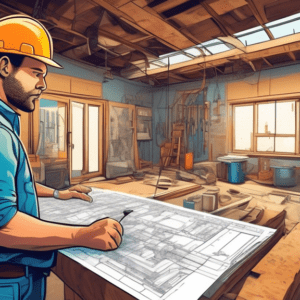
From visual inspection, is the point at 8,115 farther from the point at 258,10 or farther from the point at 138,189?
the point at 258,10

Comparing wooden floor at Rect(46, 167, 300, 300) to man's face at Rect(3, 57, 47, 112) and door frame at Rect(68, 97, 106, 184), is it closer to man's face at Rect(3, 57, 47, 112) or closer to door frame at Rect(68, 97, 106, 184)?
door frame at Rect(68, 97, 106, 184)

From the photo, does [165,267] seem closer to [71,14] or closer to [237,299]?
[237,299]

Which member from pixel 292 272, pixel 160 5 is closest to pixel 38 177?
pixel 160 5

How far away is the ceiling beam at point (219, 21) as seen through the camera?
0.95 metres

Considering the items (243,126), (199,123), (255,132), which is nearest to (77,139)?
(199,123)

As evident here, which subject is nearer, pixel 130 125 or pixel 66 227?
pixel 66 227

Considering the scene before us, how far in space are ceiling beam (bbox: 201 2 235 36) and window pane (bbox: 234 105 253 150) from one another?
145cm

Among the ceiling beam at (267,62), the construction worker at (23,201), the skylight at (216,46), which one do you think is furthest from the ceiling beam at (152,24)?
the ceiling beam at (267,62)

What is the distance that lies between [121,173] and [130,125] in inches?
11.2

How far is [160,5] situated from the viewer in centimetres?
93

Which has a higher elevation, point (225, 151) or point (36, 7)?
point (36, 7)

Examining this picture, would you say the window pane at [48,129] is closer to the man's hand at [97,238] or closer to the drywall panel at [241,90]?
the man's hand at [97,238]

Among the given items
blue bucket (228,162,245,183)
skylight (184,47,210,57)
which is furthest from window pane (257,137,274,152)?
skylight (184,47,210,57)

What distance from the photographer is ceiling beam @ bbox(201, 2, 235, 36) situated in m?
0.95
